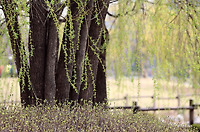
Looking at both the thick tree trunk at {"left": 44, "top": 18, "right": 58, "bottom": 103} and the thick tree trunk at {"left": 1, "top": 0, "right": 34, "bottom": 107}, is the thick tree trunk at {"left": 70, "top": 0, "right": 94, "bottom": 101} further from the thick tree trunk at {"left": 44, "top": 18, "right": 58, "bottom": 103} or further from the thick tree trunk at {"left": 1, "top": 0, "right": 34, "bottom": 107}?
the thick tree trunk at {"left": 1, "top": 0, "right": 34, "bottom": 107}

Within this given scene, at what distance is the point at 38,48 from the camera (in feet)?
15.0

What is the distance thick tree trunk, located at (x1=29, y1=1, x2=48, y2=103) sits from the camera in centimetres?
455

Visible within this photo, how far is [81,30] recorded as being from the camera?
476 cm

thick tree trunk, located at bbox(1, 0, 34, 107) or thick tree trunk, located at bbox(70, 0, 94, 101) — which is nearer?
thick tree trunk, located at bbox(1, 0, 34, 107)

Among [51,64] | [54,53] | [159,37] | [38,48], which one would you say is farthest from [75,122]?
[159,37]

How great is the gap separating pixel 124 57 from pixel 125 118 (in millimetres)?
1312

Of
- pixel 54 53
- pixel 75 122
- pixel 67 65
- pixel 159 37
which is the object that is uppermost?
pixel 159 37

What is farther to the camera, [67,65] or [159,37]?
[159,37]

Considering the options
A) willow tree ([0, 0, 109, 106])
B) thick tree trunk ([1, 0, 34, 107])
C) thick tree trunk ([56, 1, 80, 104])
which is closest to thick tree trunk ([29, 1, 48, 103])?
willow tree ([0, 0, 109, 106])

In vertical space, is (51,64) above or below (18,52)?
below

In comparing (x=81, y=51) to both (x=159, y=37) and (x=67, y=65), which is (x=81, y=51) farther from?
(x=159, y=37)

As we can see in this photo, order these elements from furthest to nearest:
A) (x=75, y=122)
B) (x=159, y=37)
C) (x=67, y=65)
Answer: (x=159, y=37) → (x=67, y=65) → (x=75, y=122)

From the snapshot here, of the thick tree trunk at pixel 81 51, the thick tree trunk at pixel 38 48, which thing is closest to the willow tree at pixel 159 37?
the thick tree trunk at pixel 81 51

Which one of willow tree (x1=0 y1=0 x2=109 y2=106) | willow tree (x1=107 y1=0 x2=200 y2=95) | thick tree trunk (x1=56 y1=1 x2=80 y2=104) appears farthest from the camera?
willow tree (x1=107 y1=0 x2=200 y2=95)
